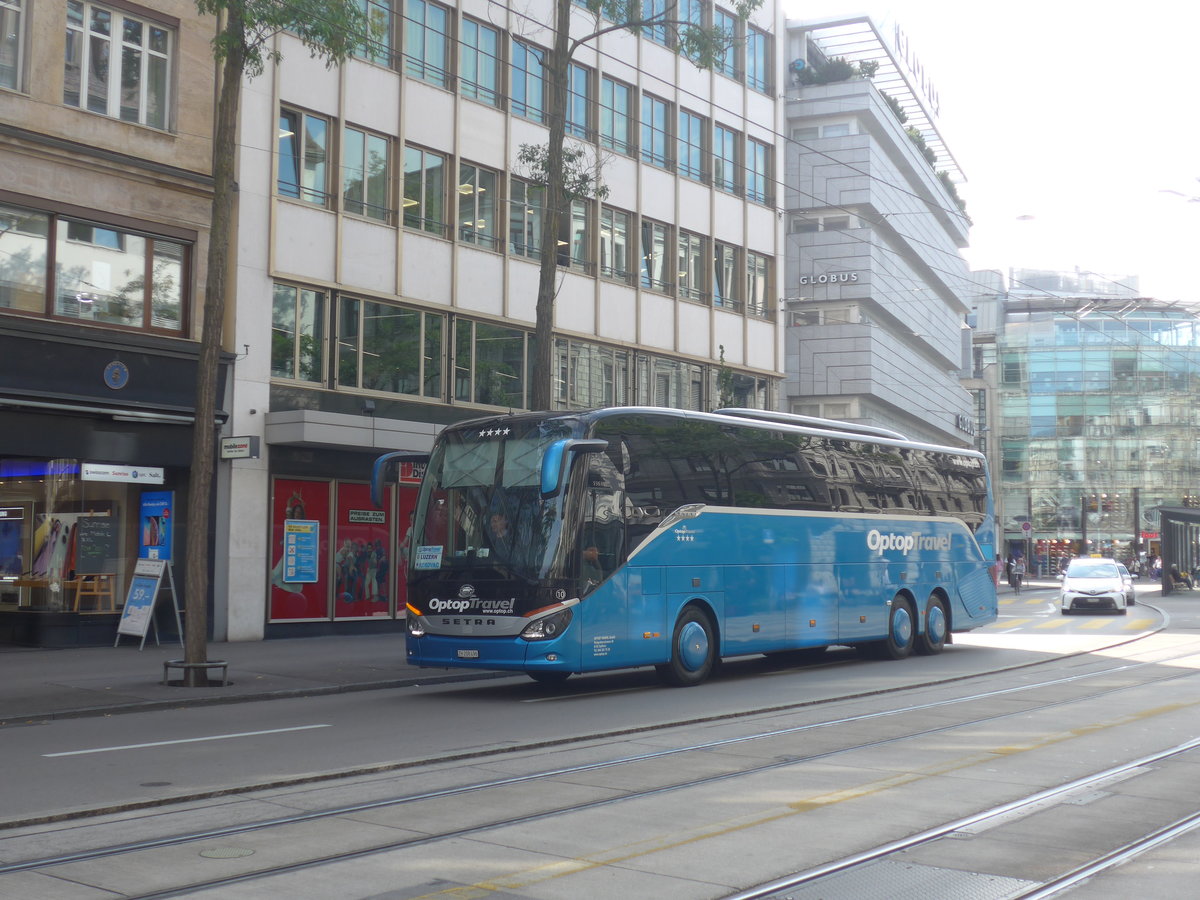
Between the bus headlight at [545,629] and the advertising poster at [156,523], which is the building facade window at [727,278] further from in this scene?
the bus headlight at [545,629]

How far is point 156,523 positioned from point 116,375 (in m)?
2.90

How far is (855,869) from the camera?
6.86m

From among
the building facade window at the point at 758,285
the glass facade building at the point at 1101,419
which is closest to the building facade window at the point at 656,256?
the building facade window at the point at 758,285

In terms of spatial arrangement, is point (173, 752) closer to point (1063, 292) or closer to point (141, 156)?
point (141, 156)

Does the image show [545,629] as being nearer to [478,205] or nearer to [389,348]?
[389,348]

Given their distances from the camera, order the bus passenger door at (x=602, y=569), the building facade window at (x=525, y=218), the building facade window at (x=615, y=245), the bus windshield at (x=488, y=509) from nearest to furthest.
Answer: the bus windshield at (x=488, y=509)
the bus passenger door at (x=602, y=569)
the building facade window at (x=525, y=218)
the building facade window at (x=615, y=245)

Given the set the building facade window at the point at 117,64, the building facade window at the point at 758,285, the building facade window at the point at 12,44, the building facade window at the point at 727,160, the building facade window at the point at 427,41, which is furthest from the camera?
the building facade window at the point at 758,285

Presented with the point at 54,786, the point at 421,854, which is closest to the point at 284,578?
the point at 54,786

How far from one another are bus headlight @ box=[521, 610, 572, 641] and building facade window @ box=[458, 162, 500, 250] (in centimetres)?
1452

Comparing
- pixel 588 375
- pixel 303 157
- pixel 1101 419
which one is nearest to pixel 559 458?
pixel 303 157

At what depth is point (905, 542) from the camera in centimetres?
2166

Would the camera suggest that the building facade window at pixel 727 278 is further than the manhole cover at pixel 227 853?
Yes

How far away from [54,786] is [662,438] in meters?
8.80

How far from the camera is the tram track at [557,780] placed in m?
6.93
